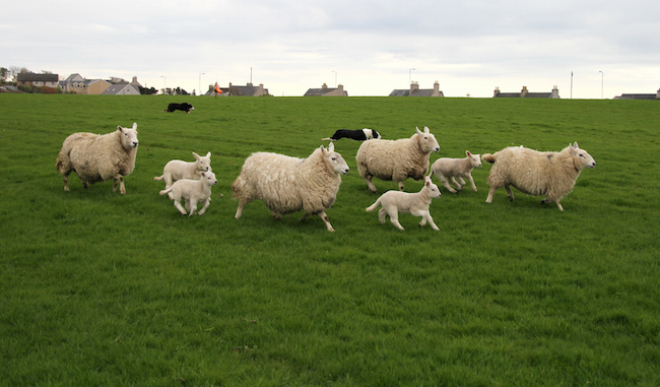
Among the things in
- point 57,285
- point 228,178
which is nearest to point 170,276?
point 57,285

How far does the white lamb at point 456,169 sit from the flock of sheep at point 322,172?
0.09 feet

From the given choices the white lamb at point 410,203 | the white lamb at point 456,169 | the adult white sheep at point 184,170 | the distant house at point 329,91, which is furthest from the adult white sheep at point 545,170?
the distant house at point 329,91

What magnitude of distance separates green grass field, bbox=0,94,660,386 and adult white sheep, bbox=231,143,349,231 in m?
0.49

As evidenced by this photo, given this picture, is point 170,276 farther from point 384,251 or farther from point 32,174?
point 32,174

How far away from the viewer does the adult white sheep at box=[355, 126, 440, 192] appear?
12289 mm

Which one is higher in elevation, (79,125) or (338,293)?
(79,125)

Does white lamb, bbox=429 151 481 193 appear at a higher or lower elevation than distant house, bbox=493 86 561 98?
lower

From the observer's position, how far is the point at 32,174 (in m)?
13.6

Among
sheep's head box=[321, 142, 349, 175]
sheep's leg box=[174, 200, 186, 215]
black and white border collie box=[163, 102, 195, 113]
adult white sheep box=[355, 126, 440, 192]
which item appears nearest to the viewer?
sheep's head box=[321, 142, 349, 175]

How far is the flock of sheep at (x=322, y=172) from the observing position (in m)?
9.17

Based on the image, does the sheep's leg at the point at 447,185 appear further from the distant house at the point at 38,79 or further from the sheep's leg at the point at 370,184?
the distant house at the point at 38,79

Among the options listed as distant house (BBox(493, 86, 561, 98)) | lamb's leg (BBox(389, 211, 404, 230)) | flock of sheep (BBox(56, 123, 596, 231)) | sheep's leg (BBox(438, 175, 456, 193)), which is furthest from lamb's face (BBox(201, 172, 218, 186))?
distant house (BBox(493, 86, 561, 98))

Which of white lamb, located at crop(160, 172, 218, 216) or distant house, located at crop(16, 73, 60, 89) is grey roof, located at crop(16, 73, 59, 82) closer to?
distant house, located at crop(16, 73, 60, 89)

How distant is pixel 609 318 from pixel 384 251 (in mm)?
3423
